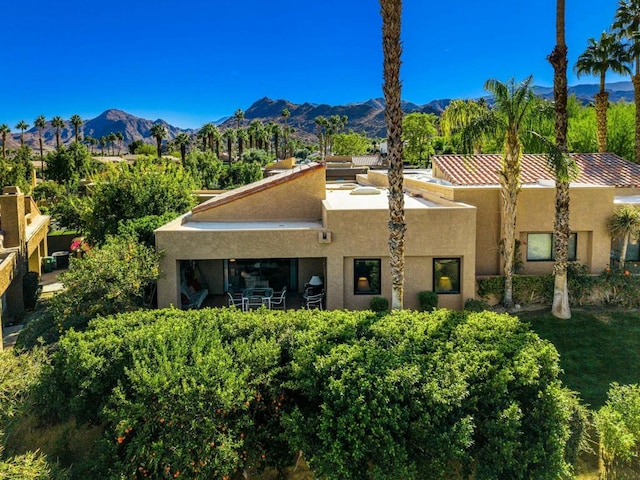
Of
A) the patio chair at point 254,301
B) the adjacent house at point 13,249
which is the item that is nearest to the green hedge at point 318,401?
the patio chair at point 254,301

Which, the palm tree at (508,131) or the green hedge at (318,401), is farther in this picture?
the palm tree at (508,131)

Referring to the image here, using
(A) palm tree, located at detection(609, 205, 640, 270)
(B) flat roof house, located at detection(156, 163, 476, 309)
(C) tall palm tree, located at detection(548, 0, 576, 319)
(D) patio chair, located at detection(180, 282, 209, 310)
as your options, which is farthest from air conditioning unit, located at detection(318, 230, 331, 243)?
(A) palm tree, located at detection(609, 205, 640, 270)

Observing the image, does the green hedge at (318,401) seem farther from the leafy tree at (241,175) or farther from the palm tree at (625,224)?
the leafy tree at (241,175)

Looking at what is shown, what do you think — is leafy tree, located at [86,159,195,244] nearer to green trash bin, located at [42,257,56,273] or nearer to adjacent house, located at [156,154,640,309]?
adjacent house, located at [156,154,640,309]

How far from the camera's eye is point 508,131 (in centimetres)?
1841

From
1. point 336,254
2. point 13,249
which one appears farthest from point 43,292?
point 336,254

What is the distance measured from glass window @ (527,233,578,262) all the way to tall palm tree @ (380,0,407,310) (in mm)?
9139

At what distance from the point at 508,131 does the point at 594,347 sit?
9002 millimetres

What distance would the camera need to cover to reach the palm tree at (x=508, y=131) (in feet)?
59.0

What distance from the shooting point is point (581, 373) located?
1488 centimetres

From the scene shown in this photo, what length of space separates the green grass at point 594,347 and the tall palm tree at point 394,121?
20.8 ft

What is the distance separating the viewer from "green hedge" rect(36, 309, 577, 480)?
8.58 meters

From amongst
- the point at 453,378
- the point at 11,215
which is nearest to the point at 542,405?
the point at 453,378

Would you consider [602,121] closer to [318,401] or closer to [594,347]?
[594,347]
